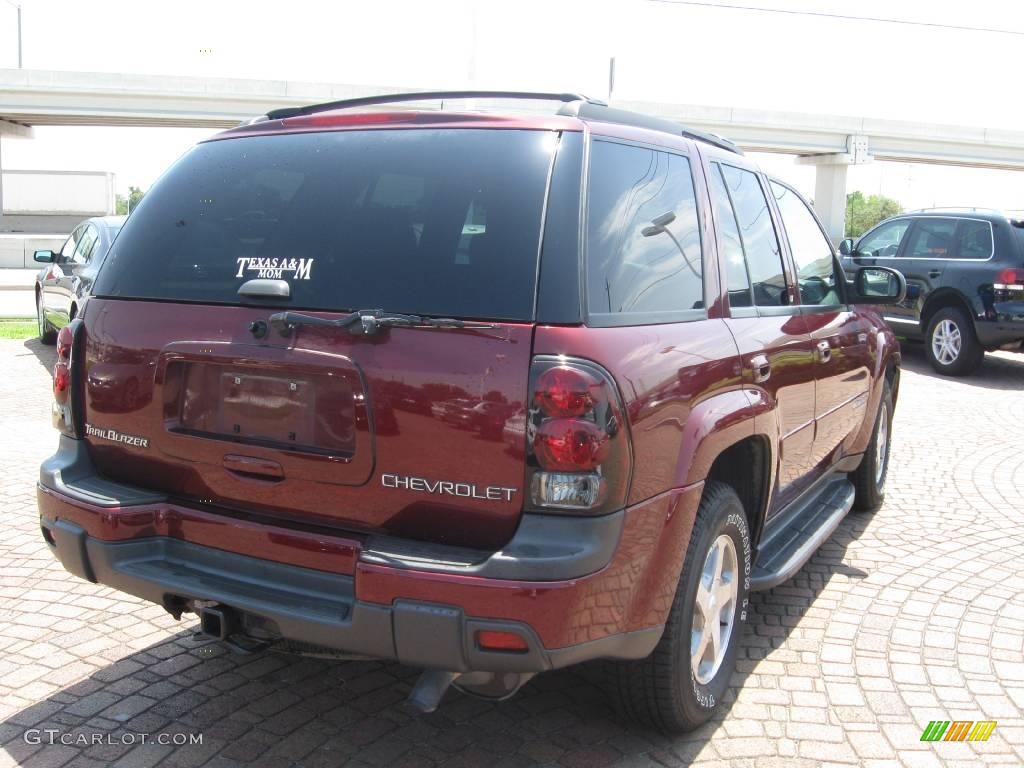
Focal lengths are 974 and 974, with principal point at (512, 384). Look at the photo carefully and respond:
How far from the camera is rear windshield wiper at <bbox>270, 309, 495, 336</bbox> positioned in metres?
2.67

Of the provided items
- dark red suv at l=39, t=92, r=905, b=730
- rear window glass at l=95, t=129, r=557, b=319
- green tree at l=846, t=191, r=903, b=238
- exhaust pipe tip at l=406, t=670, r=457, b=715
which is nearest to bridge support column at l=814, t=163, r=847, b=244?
green tree at l=846, t=191, r=903, b=238

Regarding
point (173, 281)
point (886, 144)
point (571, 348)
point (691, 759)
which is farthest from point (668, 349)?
point (886, 144)

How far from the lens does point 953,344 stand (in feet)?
39.4

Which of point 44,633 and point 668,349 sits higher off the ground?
point 668,349

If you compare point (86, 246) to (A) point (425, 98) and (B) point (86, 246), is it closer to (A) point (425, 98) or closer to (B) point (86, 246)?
(B) point (86, 246)

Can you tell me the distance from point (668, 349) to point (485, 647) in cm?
103

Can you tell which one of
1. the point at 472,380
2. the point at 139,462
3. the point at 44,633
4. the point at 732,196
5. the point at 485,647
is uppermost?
the point at 732,196

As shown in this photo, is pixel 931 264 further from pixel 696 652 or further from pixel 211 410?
pixel 211 410

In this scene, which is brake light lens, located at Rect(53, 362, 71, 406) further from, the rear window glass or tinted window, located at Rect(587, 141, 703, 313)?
tinted window, located at Rect(587, 141, 703, 313)

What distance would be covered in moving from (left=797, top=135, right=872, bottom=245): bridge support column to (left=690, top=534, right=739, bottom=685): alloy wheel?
54798 millimetres

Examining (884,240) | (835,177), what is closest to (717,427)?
(884,240)

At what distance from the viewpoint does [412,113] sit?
3146 millimetres

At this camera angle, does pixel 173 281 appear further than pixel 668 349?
Yes

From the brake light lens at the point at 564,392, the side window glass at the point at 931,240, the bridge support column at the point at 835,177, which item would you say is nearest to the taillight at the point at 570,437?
the brake light lens at the point at 564,392
